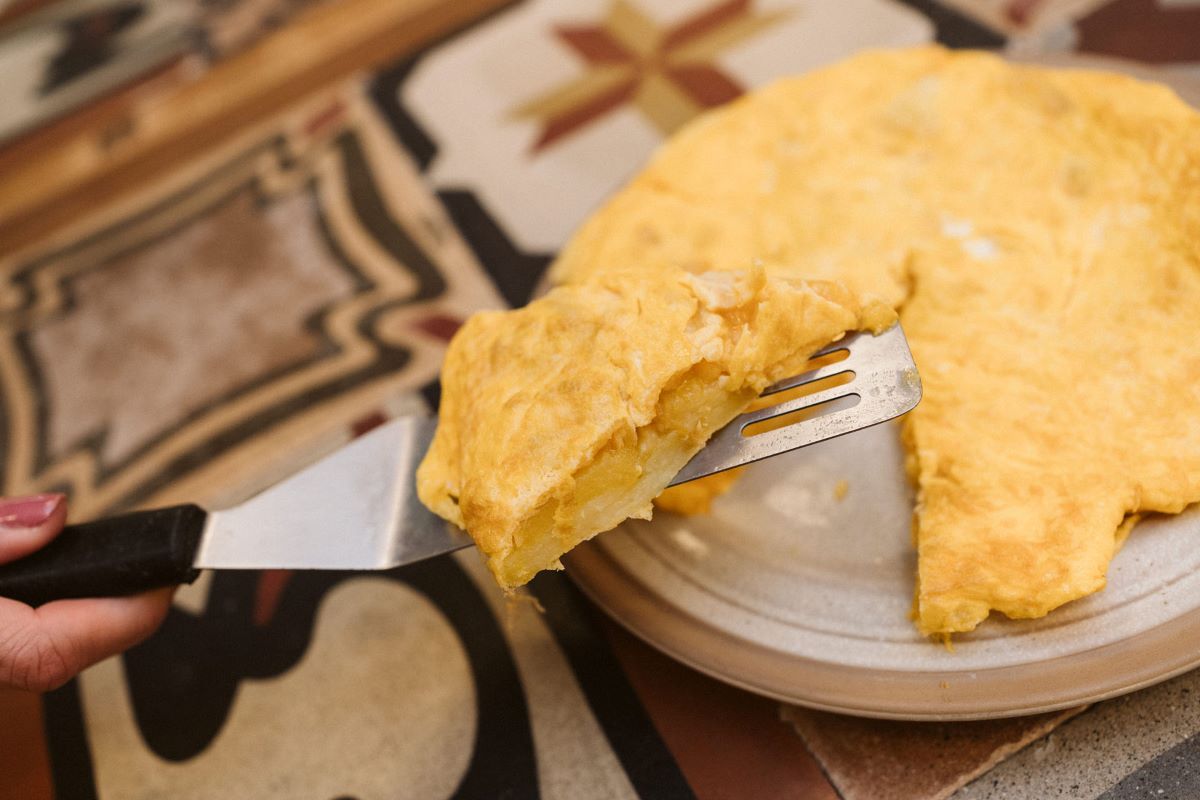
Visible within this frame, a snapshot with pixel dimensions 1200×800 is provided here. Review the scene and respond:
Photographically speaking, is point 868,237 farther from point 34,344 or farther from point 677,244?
point 34,344

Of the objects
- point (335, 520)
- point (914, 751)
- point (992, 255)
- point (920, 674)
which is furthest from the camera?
point (992, 255)

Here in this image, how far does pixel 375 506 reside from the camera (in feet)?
5.53

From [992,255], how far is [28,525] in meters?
1.92

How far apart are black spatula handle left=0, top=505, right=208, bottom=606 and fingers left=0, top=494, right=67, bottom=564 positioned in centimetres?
2

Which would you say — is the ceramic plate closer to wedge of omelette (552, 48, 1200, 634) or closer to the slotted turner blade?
wedge of omelette (552, 48, 1200, 634)

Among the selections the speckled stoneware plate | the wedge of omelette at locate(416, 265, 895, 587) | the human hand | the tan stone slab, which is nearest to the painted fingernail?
the human hand

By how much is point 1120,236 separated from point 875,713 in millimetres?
1070

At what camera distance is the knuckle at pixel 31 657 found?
159 centimetres

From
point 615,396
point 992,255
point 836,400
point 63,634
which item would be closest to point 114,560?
point 63,634

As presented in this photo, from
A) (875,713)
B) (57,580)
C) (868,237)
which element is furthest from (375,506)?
(868,237)

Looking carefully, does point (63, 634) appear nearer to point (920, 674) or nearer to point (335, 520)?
point (335, 520)

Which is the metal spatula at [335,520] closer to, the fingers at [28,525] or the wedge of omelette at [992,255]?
the fingers at [28,525]

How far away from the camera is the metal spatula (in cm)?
154

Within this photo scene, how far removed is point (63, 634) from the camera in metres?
1.61
